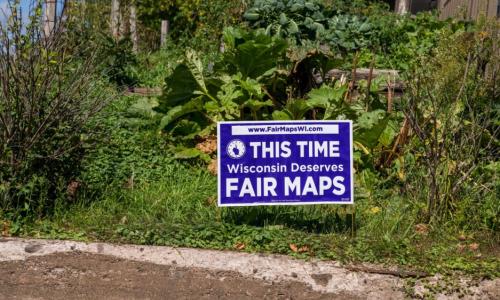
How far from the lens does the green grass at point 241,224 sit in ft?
19.2

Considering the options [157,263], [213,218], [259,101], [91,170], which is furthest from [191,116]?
[157,263]

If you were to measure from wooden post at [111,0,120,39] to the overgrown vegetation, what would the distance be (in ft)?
6.37

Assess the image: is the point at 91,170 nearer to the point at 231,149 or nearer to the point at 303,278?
the point at 231,149

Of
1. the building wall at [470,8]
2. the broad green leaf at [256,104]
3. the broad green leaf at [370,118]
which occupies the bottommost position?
the broad green leaf at [370,118]

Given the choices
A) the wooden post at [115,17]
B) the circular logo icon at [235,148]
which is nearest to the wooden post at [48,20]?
the wooden post at [115,17]

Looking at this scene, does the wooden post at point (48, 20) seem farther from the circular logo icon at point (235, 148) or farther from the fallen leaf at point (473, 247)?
the fallen leaf at point (473, 247)

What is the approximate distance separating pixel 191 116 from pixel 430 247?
266cm

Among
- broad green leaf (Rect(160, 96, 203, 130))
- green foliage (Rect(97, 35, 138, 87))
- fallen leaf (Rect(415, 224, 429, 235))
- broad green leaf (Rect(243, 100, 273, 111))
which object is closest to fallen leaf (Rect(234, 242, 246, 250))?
fallen leaf (Rect(415, 224, 429, 235))

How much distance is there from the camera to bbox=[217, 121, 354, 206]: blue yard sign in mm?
5973

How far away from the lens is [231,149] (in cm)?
597

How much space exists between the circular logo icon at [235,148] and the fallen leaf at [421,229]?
1441 mm

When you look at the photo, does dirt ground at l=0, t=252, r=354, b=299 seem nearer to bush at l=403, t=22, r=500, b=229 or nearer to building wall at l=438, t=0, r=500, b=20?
bush at l=403, t=22, r=500, b=229

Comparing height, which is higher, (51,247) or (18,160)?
(18,160)

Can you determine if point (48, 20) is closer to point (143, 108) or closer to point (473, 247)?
point (143, 108)
